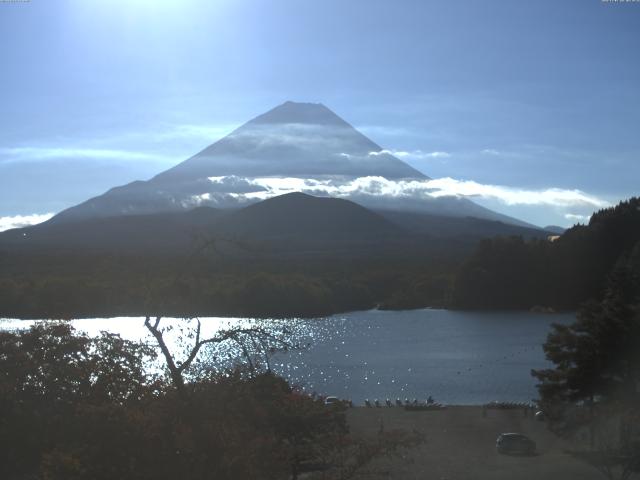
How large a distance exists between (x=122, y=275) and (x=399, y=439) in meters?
11.1

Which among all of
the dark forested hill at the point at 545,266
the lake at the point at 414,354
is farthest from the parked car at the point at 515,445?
the dark forested hill at the point at 545,266

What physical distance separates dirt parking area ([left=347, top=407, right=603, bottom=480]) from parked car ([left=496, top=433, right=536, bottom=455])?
178 mm

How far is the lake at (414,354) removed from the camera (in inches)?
1099

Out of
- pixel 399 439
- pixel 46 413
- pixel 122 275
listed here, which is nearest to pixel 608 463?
pixel 399 439

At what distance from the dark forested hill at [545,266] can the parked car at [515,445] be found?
137ft

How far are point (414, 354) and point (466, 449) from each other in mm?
20948

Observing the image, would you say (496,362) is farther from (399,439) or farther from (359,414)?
(399,439)

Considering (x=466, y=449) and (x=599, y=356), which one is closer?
(x=599, y=356)

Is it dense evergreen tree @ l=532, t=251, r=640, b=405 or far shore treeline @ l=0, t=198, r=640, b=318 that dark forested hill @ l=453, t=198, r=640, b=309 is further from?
dense evergreen tree @ l=532, t=251, r=640, b=405

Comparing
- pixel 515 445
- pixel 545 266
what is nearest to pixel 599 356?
pixel 515 445

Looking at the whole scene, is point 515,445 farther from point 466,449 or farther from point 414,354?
point 414,354

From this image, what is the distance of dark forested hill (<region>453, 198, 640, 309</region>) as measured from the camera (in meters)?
57.4

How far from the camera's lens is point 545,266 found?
58844 millimetres

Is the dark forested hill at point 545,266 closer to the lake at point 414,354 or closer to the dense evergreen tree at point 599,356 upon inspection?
the lake at point 414,354
